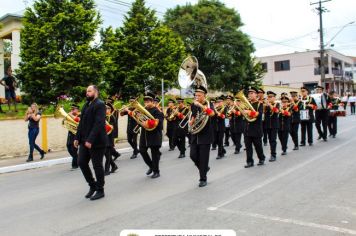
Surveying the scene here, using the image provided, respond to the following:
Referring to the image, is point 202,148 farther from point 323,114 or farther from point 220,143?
point 323,114

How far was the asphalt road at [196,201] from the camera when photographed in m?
5.30

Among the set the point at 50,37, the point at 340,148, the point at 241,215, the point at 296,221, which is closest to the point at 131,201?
the point at 241,215

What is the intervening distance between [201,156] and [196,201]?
142 centimetres

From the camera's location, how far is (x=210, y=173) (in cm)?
905

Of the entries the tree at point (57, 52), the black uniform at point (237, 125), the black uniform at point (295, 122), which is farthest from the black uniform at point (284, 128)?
the tree at point (57, 52)

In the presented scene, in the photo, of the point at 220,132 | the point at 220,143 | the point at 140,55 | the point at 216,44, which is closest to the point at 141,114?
the point at 220,143

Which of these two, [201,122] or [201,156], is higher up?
[201,122]

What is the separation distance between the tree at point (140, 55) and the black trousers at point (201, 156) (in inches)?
596

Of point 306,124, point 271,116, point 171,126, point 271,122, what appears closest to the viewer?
point 271,122

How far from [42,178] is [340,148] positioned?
8683 mm

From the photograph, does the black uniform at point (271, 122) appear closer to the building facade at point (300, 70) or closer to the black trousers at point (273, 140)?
the black trousers at point (273, 140)

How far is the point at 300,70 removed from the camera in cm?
6131

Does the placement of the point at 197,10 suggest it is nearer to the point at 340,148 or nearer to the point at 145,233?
the point at 340,148

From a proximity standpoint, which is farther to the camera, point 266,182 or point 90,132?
point 266,182
